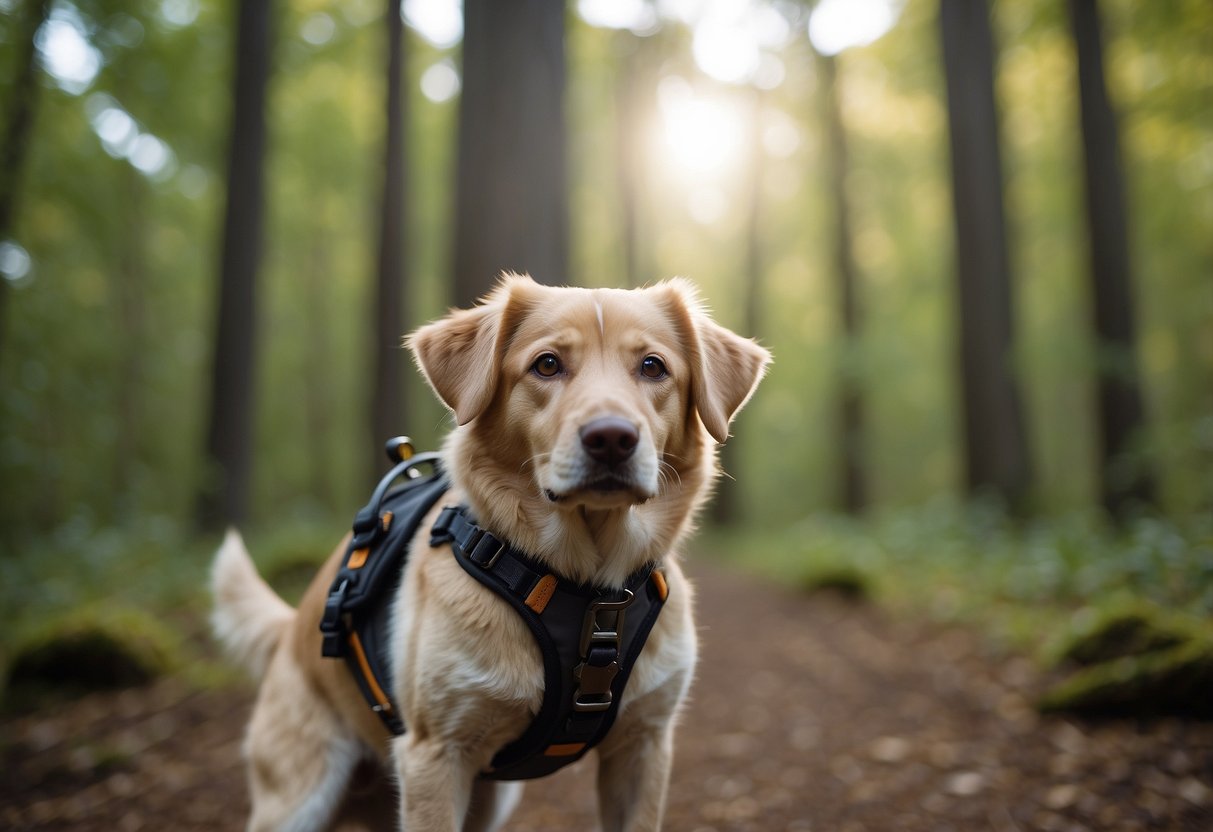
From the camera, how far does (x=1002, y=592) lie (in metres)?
7.18

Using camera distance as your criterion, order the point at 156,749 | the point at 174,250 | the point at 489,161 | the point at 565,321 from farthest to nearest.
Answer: the point at 174,250
the point at 489,161
the point at 156,749
the point at 565,321

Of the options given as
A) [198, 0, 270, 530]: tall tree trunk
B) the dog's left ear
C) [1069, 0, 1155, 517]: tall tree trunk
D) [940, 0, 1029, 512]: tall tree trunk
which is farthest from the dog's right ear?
[940, 0, 1029, 512]: tall tree trunk

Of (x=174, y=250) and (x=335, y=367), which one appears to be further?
(x=335, y=367)

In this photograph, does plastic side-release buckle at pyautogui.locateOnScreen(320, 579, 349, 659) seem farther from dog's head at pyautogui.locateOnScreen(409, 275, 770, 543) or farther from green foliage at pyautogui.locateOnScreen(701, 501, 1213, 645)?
green foliage at pyautogui.locateOnScreen(701, 501, 1213, 645)

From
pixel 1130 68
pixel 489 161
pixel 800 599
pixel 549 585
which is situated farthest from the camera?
pixel 1130 68

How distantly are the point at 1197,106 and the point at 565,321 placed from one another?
14.6 m

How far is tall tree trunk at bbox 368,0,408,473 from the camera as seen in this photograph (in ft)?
39.0

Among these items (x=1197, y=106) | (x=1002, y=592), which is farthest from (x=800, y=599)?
(x=1197, y=106)

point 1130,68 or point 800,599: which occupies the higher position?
point 1130,68

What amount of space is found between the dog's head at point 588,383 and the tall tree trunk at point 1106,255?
29.5ft

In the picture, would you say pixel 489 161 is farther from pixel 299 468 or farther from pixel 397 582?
pixel 299 468

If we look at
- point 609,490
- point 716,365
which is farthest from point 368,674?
point 716,365

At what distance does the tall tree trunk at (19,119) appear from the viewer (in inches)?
327

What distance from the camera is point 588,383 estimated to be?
250 cm
